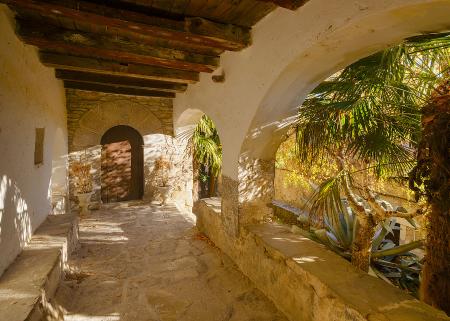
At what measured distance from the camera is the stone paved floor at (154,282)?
7.62 feet

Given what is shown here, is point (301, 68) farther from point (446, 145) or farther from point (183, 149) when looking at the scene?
point (183, 149)

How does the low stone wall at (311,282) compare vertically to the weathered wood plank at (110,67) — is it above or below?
below

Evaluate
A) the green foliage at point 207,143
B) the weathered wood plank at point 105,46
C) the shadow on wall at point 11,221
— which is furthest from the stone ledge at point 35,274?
the green foliage at point 207,143

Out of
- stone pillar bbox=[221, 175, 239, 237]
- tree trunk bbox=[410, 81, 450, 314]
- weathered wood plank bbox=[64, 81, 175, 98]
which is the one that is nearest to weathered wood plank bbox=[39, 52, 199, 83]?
weathered wood plank bbox=[64, 81, 175, 98]

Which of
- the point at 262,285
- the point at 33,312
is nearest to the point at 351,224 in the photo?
the point at 262,285

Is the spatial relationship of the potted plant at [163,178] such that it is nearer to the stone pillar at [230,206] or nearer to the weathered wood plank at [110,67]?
the weathered wood plank at [110,67]

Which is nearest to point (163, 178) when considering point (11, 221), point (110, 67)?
point (110, 67)

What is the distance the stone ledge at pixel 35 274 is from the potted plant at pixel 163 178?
2.88 meters

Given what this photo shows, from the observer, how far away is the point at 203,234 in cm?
419

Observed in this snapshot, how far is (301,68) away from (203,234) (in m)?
2.91

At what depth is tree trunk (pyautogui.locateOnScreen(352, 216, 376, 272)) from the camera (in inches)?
99.8

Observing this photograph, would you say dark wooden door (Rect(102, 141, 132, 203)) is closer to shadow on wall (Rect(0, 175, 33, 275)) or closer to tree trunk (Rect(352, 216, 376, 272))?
shadow on wall (Rect(0, 175, 33, 275))

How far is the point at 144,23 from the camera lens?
2268mm

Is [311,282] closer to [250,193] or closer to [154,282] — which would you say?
[250,193]
